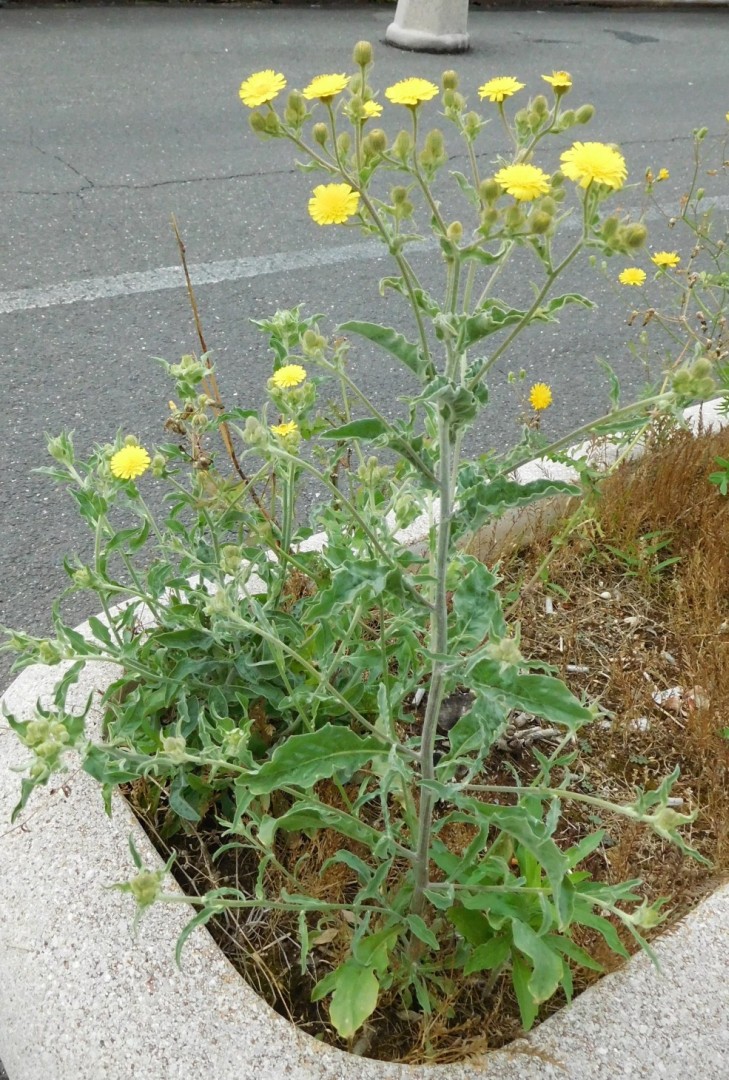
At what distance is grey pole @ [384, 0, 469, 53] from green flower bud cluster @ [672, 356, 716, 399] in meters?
6.79

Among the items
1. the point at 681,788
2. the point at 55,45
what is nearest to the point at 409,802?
the point at 681,788

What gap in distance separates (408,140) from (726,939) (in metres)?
1.16

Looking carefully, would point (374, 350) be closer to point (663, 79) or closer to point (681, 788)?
point (681, 788)

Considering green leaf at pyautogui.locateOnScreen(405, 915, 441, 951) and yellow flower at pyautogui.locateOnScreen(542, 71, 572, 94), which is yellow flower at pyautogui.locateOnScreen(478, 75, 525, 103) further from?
green leaf at pyautogui.locateOnScreen(405, 915, 441, 951)

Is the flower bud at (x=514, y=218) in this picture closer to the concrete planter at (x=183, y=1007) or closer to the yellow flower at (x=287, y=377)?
the yellow flower at (x=287, y=377)

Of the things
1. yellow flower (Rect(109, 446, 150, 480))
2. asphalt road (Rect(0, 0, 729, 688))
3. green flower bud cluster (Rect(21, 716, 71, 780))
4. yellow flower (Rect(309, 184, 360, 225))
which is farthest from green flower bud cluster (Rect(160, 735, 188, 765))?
asphalt road (Rect(0, 0, 729, 688))

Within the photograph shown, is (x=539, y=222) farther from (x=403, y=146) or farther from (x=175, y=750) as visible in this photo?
(x=175, y=750)

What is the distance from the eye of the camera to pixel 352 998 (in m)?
1.26

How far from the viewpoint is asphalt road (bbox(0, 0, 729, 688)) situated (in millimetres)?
3098

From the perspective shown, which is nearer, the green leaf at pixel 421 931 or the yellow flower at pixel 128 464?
the green leaf at pixel 421 931

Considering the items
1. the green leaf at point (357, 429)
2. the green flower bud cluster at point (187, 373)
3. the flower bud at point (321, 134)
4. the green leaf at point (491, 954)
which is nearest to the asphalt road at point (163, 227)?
the green flower bud cluster at point (187, 373)

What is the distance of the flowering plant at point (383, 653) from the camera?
1.05 meters

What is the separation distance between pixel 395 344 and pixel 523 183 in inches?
8.5

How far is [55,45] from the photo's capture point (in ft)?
19.8
